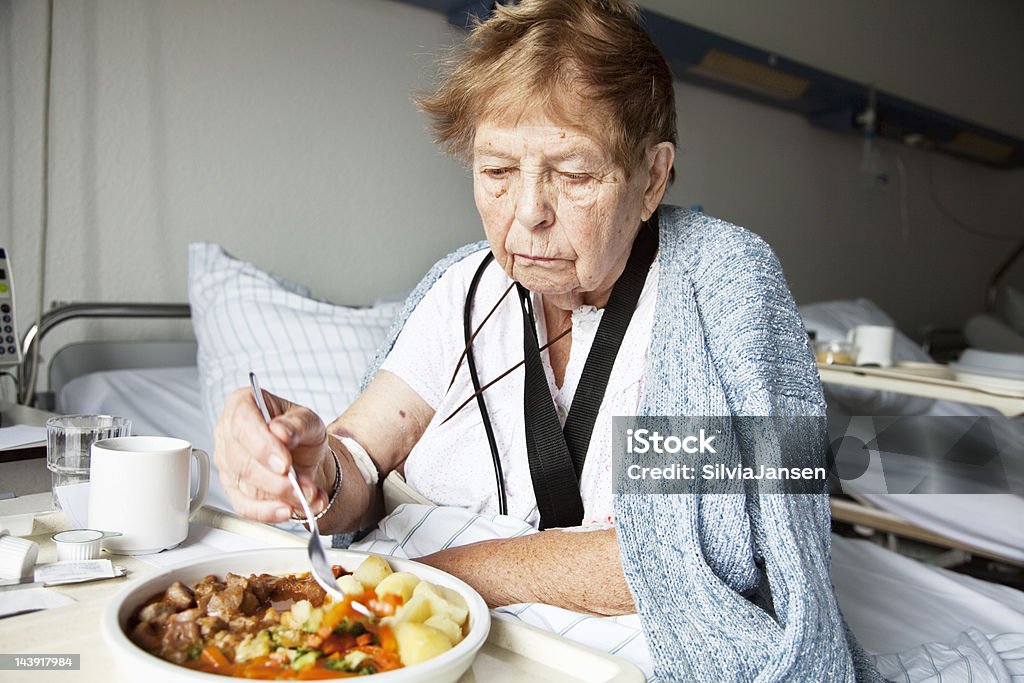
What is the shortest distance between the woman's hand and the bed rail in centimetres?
115

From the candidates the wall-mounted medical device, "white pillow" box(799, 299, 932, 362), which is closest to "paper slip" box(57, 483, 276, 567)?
the wall-mounted medical device

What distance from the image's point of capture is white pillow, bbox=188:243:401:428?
1.89 m

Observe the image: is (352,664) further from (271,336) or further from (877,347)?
(877,347)

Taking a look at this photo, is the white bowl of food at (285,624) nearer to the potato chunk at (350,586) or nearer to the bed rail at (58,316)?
the potato chunk at (350,586)

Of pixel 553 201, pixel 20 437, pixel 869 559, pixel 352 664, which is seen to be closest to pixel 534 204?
pixel 553 201

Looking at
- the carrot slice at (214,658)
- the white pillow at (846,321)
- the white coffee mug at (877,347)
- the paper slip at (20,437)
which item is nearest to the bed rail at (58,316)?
the paper slip at (20,437)

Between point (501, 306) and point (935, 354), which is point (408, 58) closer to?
point (501, 306)

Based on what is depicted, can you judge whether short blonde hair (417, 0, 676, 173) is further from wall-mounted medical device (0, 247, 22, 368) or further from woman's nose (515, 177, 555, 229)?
wall-mounted medical device (0, 247, 22, 368)

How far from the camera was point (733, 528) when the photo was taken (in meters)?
0.86

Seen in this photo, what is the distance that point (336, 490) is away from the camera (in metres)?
1.04

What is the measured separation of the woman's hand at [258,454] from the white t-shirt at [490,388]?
13.7 inches

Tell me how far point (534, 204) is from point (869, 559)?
0.98 meters

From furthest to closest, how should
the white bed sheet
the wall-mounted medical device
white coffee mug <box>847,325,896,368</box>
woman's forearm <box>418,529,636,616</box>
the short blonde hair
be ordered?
white coffee mug <box>847,325,896,368</box> < the white bed sheet < the wall-mounted medical device < the short blonde hair < woman's forearm <box>418,529,636,616</box>

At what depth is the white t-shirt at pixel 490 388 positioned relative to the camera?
3.60 feet
